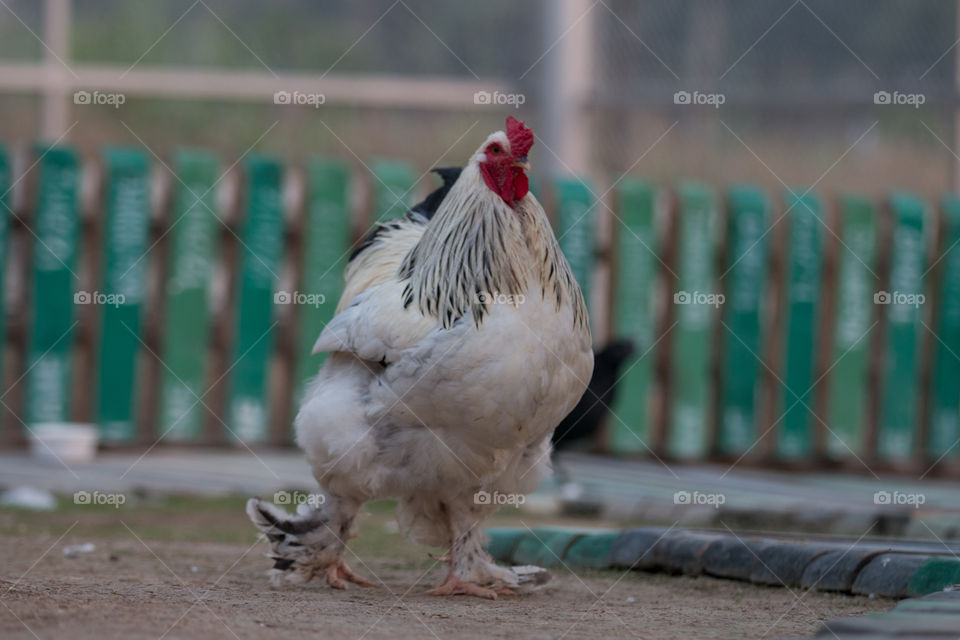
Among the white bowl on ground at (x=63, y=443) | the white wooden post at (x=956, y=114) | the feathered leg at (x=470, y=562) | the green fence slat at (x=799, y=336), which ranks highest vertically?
the white wooden post at (x=956, y=114)

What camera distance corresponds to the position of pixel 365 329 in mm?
5285

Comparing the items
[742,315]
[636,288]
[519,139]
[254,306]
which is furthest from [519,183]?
[742,315]

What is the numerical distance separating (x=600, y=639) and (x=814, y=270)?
7.32m

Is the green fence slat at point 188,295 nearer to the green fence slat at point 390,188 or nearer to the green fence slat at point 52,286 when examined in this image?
the green fence slat at point 52,286

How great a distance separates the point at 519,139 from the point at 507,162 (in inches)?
3.9

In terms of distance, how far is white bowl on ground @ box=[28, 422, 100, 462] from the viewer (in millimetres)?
9773

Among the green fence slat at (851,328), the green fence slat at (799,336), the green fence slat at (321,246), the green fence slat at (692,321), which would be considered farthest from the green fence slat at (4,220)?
the green fence slat at (851,328)

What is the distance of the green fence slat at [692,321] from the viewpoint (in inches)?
432

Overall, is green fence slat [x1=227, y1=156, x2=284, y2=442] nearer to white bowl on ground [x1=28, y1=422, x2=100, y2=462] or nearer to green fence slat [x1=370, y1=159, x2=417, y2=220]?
green fence slat [x1=370, y1=159, x2=417, y2=220]

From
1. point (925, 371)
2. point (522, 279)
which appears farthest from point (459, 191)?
point (925, 371)

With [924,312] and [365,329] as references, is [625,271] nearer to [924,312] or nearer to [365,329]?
[924,312]

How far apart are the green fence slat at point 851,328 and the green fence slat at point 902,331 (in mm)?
167

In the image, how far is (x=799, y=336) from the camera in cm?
1107

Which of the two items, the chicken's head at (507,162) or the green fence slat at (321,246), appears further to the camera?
the green fence slat at (321,246)
